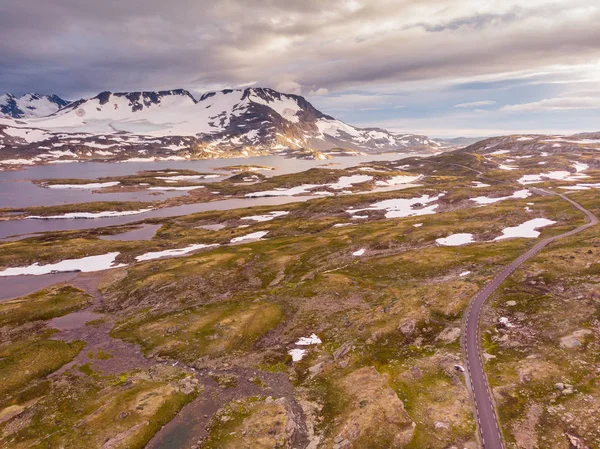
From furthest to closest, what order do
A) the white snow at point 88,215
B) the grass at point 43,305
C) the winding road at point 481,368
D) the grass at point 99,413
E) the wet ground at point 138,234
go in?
1. the white snow at point 88,215
2. the wet ground at point 138,234
3. the grass at point 43,305
4. the grass at point 99,413
5. the winding road at point 481,368

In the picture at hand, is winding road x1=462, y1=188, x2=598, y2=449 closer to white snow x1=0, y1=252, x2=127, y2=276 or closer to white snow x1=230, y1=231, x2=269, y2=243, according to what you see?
white snow x1=230, y1=231, x2=269, y2=243

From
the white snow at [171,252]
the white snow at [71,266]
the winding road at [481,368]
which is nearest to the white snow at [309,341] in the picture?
the winding road at [481,368]

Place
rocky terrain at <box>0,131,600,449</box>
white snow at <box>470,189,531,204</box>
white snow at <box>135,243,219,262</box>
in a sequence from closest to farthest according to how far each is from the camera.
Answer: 1. rocky terrain at <box>0,131,600,449</box>
2. white snow at <box>135,243,219,262</box>
3. white snow at <box>470,189,531,204</box>

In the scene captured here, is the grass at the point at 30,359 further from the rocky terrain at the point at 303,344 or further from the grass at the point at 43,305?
the grass at the point at 43,305

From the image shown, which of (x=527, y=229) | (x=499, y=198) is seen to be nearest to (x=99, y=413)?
(x=527, y=229)

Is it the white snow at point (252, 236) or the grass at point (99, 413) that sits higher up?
the grass at point (99, 413)

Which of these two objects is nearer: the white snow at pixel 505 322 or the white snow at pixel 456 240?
the white snow at pixel 505 322

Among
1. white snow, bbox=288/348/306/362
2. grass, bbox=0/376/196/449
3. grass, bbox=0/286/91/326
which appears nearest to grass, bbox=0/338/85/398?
grass, bbox=0/376/196/449
